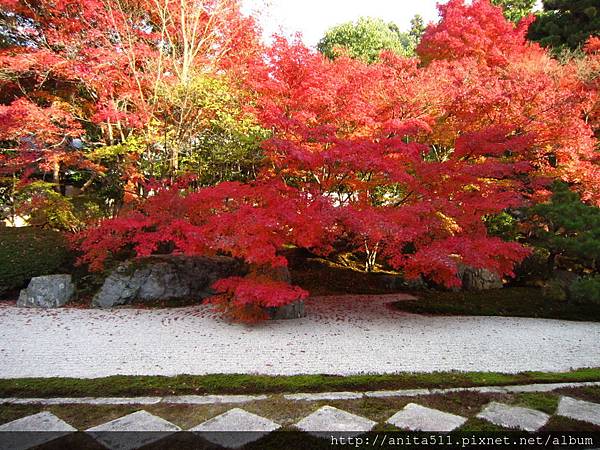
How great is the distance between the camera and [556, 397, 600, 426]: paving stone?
134 inches

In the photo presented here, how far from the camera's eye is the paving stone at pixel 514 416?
3.25 metres

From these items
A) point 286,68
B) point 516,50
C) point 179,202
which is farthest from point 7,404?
point 516,50

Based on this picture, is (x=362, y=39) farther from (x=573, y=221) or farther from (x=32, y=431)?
(x=32, y=431)

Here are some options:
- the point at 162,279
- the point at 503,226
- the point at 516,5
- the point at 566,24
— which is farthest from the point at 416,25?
the point at 162,279

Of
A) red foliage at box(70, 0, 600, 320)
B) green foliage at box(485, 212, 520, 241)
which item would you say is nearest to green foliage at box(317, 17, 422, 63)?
red foliage at box(70, 0, 600, 320)

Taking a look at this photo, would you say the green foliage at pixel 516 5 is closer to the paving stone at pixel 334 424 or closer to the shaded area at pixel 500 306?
the shaded area at pixel 500 306

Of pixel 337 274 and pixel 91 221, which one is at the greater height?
pixel 91 221

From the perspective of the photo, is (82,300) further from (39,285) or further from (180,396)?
(180,396)

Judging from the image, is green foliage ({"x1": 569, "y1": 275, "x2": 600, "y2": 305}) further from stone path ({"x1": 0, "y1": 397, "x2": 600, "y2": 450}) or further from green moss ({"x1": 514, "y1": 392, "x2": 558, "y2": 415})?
stone path ({"x1": 0, "y1": 397, "x2": 600, "y2": 450})

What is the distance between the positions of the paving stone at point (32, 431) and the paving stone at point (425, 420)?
2.52m

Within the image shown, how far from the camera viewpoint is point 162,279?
26.9 ft

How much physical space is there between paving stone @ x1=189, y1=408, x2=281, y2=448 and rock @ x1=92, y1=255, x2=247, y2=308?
5.12m

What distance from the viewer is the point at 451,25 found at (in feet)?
41.7

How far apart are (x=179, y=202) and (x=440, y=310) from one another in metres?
5.21
